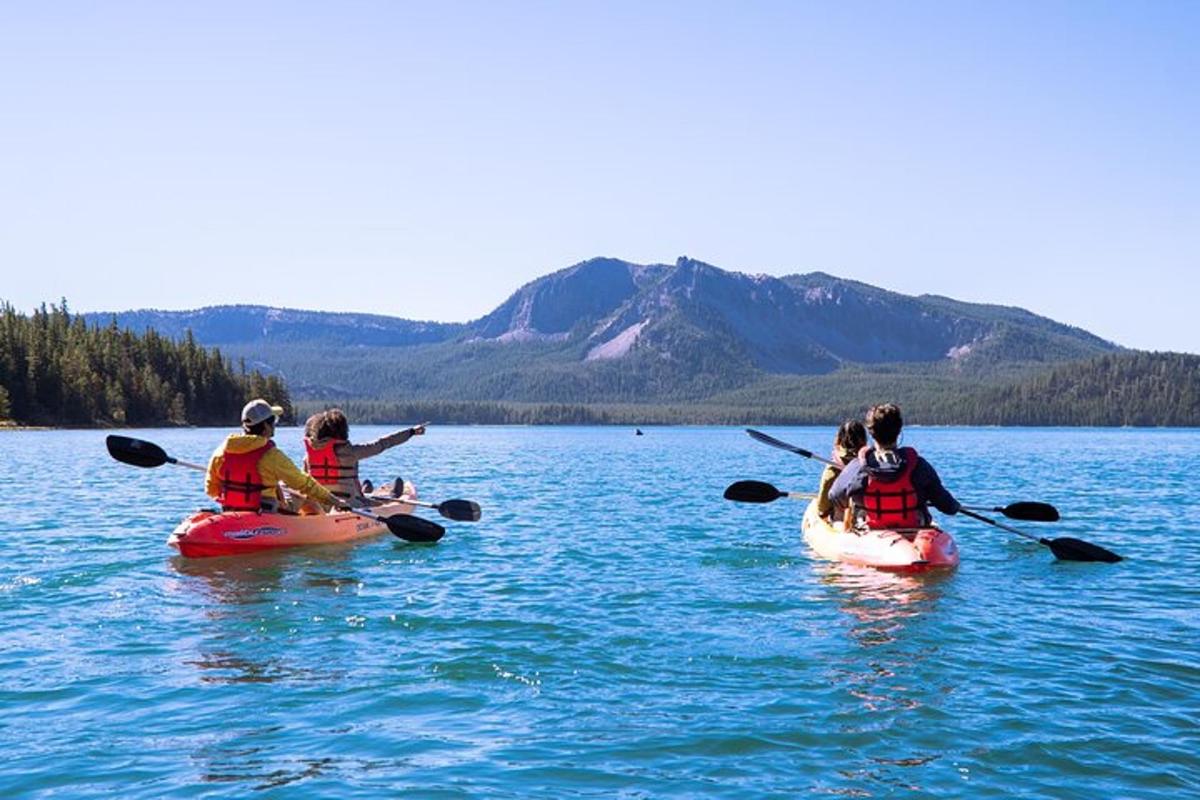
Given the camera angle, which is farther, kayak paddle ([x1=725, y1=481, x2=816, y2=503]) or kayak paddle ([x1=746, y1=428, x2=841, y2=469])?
kayak paddle ([x1=725, y1=481, x2=816, y2=503])

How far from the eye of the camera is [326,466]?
20016 mm

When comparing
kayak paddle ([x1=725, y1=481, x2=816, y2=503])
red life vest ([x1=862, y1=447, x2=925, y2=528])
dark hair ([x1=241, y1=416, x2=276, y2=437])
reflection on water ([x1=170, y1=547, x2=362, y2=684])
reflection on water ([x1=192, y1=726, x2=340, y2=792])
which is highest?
dark hair ([x1=241, y1=416, x2=276, y2=437])

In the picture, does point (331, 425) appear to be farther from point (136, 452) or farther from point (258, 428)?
point (136, 452)

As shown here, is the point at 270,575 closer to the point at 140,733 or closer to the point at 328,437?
the point at 328,437

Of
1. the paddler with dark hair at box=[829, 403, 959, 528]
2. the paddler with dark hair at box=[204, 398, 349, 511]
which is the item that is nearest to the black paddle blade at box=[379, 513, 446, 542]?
the paddler with dark hair at box=[204, 398, 349, 511]

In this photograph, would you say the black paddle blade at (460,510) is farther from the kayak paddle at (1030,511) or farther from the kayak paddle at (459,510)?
the kayak paddle at (1030,511)

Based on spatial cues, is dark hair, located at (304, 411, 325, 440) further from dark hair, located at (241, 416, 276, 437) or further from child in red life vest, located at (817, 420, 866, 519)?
child in red life vest, located at (817, 420, 866, 519)

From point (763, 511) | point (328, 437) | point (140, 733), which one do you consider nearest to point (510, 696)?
point (140, 733)

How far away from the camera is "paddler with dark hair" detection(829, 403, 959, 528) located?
51.3ft

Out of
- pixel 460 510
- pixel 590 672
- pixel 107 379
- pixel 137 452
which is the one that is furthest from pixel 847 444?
pixel 107 379

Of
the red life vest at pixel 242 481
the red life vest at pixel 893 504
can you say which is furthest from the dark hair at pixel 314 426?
the red life vest at pixel 893 504

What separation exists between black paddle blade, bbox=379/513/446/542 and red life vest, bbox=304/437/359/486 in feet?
6.97

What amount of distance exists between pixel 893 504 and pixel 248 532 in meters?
10.2

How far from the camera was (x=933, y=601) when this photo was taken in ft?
45.9
